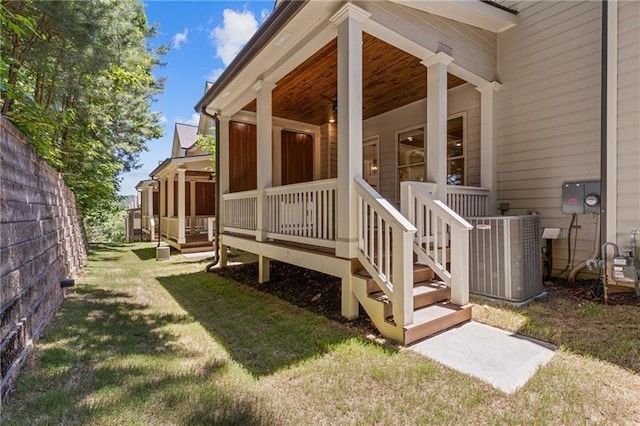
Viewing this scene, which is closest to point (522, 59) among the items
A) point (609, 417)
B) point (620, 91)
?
point (620, 91)

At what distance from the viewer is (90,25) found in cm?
390

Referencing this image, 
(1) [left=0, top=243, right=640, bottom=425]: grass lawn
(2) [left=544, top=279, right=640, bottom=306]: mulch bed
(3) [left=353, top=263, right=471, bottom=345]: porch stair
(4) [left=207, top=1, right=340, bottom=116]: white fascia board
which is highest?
(4) [left=207, top=1, right=340, bottom=116]: white fascia board

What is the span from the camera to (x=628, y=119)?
163 inches

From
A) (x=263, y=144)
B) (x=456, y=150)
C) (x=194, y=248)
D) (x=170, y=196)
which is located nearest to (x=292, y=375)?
(x=263, y=144)

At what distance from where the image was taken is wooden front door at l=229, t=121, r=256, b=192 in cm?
734

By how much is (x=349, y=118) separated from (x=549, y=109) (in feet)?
12.4

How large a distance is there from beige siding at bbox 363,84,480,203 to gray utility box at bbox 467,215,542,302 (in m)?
2.10

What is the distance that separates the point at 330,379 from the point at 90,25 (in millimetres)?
4868

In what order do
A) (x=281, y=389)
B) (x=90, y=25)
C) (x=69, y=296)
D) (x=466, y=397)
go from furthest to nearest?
1. (x=69, y=296)
2. (x=90, y=25)
3. (x=281, y=389)
4. (x=466, y=397)

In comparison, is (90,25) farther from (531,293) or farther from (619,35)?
(619,35)

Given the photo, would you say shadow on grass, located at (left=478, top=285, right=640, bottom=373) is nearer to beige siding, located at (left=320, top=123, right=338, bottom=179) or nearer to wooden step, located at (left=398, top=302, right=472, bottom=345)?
wooden step, located at (left=398, top=302, right=472, bottom=345)

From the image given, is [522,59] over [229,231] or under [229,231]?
over

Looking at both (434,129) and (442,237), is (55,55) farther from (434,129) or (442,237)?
(442,237)

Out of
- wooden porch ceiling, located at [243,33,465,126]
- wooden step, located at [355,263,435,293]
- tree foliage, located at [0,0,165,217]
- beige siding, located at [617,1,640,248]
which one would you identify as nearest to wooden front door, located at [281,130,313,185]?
wooden porch ceiling, located at [243,33,465,126]
